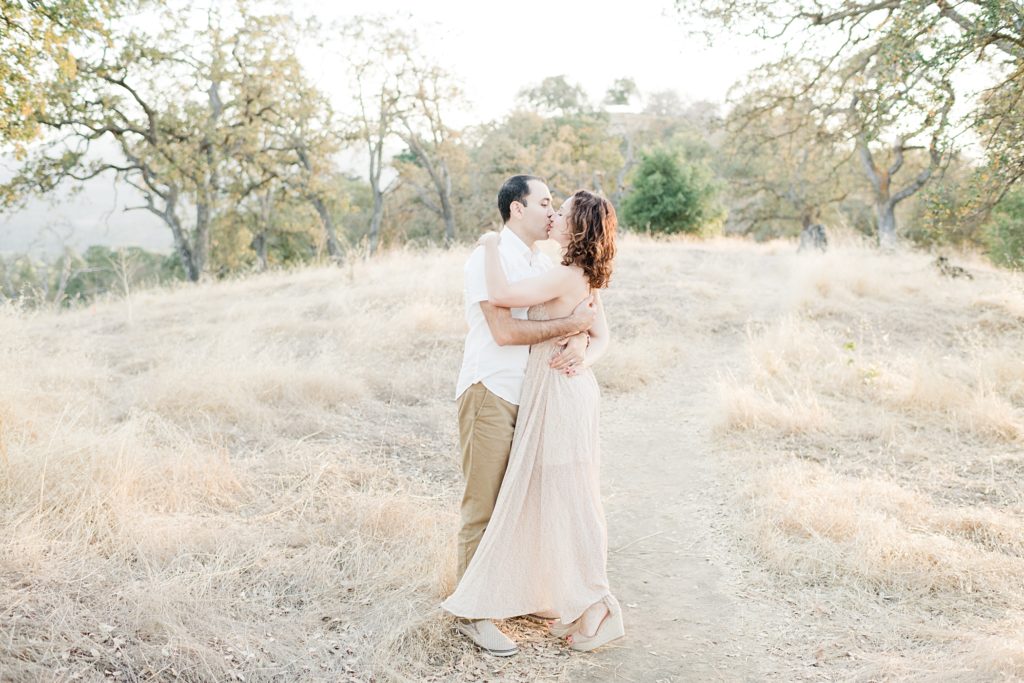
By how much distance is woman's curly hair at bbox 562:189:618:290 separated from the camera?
11.7ft

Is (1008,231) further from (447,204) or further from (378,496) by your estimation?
(378,496)

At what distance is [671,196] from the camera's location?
87.7ft

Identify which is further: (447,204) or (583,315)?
(447,204)

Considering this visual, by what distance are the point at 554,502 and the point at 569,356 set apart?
69 centimetres

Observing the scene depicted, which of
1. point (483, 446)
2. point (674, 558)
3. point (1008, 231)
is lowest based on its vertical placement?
point (674, 558)

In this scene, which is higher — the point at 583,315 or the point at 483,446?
the point at 583,315

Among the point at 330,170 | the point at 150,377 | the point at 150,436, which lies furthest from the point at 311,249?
the point at 150,436

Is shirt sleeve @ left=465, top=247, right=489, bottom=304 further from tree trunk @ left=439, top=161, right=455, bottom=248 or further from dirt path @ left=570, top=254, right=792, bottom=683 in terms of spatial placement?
tree trunk @ left=439, top=161, right=455, bottom=248

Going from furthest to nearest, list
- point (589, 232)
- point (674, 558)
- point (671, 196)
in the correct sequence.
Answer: point (671, 196) < point (674, 558) < point (589, 232)

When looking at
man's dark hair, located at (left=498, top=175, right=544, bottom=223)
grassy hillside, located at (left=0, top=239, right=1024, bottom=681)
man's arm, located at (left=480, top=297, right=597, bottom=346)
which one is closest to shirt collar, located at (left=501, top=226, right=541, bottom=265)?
man's dark hair, located at (left=498, top=175, right=544, bottom=223)

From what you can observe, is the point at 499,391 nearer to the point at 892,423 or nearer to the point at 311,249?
the point at 892,423

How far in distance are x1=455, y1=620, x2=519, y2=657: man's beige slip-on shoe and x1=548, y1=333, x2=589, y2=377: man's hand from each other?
1.25m

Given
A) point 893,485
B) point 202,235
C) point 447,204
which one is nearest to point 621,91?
point 447,204

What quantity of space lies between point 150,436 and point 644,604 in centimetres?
373
